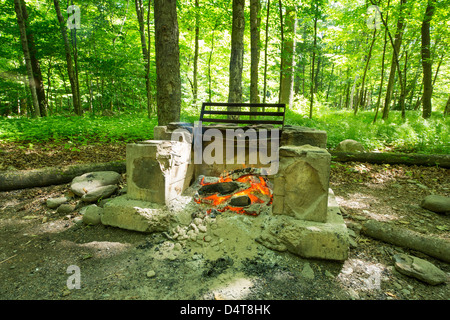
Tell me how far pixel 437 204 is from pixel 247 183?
9.79 feet

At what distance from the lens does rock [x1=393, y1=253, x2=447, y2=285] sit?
1.98m

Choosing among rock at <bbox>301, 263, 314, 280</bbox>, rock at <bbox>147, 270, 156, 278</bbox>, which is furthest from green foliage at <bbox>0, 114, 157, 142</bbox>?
rock at <bbox>301, 263, 314, 280</bbox>

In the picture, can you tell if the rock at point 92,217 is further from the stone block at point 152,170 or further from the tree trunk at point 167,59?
the tree trunk at point 167,59

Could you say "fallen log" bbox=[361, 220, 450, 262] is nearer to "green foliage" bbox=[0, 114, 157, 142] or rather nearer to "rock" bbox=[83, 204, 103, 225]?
"rock" bbox=[83, 204, 103, 225]

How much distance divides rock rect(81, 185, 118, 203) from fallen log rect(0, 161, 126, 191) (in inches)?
31.4

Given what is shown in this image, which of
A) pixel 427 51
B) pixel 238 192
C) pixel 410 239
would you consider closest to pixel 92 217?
pixel 238 192

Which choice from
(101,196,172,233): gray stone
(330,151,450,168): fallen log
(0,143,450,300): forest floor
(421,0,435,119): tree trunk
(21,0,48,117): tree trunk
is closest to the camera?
(0,143,450,300): forest floor

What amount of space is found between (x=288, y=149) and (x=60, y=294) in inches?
96.3

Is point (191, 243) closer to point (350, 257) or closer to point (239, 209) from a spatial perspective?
point (239, 209)

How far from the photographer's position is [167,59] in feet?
13.3

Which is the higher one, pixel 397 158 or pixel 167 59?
pixel 167 59

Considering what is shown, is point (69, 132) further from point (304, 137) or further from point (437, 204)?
point (437, 204)

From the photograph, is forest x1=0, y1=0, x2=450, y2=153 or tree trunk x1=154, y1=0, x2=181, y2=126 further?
forest x1=0, y1=0, x2=450, y2=153

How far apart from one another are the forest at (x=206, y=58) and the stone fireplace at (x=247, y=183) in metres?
1.44
